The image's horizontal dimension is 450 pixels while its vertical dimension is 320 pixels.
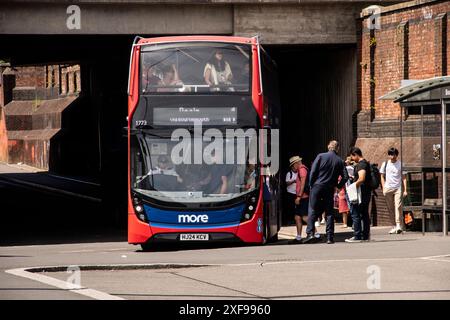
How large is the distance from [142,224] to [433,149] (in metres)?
6.43

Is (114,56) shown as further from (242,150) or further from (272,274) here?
(272,274)

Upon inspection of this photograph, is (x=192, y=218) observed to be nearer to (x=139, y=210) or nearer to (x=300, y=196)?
(x=139, y=210)

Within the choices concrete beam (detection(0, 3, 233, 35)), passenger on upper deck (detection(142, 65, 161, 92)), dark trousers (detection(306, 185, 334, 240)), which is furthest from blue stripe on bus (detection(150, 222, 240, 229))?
concrete beam (detection(0, 3, 233, 35))

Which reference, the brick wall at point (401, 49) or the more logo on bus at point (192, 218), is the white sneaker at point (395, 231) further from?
the more logo on bus at point (192, 218)

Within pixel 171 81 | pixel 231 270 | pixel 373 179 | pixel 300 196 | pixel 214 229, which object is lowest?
pixel 231 270

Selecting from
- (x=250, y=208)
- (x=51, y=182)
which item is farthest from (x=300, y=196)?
(x=51, y=182)

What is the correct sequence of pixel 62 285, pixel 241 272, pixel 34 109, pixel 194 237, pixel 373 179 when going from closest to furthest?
1. pixel 62 285
2. pixel 241 272
3. pixel 194 237
4. pixel 373 179
5. pixel 34 109

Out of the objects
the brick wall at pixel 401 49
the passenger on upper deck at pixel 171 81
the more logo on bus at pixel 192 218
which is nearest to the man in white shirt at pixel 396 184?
the brick wall at pixel 401 49

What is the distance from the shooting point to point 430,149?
23.4 meters

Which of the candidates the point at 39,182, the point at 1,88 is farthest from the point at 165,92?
the point at 1,88

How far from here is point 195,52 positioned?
20.9m

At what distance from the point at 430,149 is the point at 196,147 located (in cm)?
542

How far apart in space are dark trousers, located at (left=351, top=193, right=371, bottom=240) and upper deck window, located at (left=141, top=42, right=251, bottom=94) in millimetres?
2969

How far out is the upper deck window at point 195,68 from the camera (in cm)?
2067
